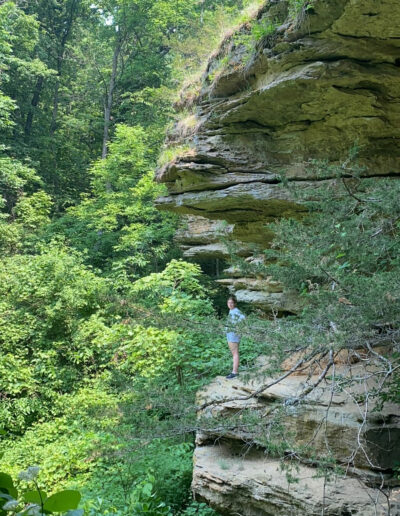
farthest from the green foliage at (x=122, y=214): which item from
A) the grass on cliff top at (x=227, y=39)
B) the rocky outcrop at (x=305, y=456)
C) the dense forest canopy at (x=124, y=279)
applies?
the rocky outcrop at (x=305, y=456)

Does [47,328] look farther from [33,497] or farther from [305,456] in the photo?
[33,497]

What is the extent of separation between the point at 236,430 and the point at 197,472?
0.74 meters

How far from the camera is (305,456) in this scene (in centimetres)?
371

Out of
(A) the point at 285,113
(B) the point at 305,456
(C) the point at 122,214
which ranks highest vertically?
(A) the point at 285,113

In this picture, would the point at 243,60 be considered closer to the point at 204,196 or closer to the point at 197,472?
the point at 204,196

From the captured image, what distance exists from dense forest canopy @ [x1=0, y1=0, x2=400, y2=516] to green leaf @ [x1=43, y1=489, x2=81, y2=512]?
1.09 feet

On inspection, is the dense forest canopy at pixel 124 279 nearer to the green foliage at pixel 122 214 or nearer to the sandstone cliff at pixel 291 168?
the green foliage at pixel 122 214

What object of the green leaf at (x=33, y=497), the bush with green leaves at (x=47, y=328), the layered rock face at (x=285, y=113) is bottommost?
the bush with green leaves at (x=47, y=328)

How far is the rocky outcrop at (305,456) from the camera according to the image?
3.36 m

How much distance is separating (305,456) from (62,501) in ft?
11.4

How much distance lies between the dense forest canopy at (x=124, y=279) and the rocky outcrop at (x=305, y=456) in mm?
237

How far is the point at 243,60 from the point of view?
5.13 metres

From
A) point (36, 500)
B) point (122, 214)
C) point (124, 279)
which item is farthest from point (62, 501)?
point (122, 214)

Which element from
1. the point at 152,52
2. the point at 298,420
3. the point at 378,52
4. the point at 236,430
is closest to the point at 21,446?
the point at 236,430
